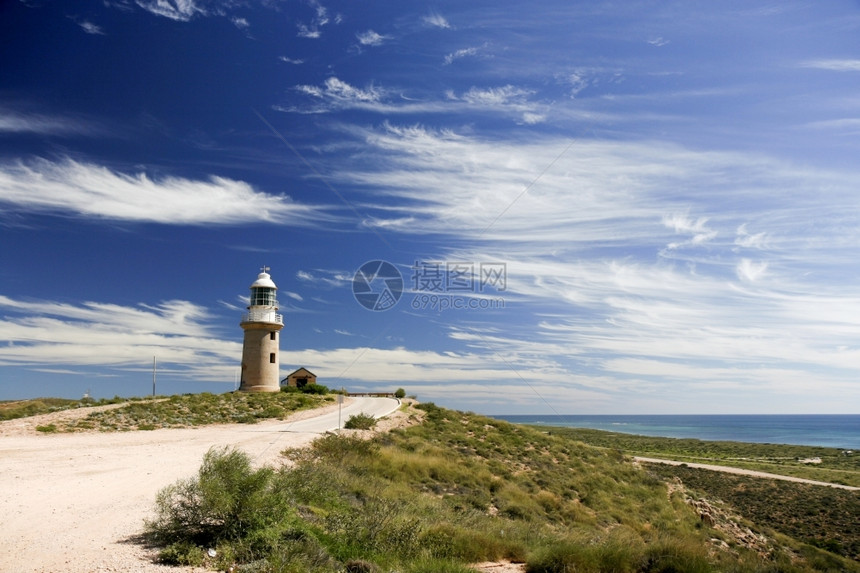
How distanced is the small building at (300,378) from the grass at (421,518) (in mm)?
23686

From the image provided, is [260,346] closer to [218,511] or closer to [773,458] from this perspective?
[218,511]

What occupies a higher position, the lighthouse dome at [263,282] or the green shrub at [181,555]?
the lighthouse dome at [263,282]

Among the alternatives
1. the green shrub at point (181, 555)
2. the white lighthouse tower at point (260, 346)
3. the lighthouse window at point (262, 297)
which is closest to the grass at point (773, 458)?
the white lighthouse tower at point (260, 346)

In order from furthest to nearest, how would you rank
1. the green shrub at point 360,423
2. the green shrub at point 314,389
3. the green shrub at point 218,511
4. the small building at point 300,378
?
1. the small building at point 300,378
2. the green shrub at point 314,389
3. the green shrub at point 360,423
4. the green shrub at point 218,511

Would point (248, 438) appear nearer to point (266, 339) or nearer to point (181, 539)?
point (181, 539)

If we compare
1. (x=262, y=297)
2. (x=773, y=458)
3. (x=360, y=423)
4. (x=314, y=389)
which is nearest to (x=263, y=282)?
(x=262, y=297)

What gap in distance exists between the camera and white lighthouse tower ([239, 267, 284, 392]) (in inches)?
1435

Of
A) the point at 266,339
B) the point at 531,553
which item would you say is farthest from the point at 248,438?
the point at 266,339

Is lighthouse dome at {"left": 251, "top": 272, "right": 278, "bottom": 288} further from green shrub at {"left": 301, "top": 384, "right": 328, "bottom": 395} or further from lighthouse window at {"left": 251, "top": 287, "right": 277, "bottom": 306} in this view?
green shrub at {"left": 301, "top": 384, "right": 328, "bottom": 395}

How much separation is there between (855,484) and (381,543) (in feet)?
158

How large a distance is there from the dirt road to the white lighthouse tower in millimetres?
14684

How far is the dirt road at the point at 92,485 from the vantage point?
6.78 meters

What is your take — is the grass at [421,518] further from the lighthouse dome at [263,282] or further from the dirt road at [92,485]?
the lighthouse dome at [263,282]

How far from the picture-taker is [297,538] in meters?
7.89
